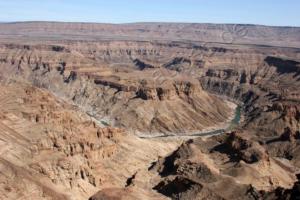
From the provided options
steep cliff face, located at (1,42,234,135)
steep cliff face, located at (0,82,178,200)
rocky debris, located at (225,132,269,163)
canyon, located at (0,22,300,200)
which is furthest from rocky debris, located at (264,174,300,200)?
steep cliff face, located at (1,42,234,135)

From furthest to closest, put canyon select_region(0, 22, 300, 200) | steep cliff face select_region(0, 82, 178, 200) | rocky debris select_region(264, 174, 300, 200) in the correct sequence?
1. canyon select_region(0, 22, 300, 200)
2. steep cliff face select_region(0, 82, 178, 200)
3. rocky debris select_region(264, 174, 300, 200)

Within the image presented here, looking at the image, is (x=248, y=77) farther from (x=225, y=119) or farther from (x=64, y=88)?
(x=64, y=88)

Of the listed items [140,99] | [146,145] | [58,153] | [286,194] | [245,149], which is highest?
[286,194]

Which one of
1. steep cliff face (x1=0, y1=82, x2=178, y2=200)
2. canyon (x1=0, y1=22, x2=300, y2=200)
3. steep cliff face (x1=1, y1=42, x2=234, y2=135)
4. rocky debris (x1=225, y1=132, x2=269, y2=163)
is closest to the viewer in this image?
steep cliff face (x1=0, y1=82, x2=178, y2=200)

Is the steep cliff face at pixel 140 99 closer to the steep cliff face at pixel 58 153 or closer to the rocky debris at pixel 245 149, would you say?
the steep cliff face at pixel 58 153

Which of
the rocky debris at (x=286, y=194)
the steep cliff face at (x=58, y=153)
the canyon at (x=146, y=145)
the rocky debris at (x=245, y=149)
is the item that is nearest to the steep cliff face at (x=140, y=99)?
the canyon at (x=146, y=145)

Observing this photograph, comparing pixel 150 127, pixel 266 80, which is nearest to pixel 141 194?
pixel 150 127

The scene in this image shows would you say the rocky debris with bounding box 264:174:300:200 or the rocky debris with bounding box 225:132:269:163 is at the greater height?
the rocky debris with bounding box 264:174:300:200

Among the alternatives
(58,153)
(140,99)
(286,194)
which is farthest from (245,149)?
(140,99)

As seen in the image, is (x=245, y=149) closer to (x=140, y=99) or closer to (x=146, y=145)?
(x=146, y=145)

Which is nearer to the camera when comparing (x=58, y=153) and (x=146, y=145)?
(x=58, y=153)

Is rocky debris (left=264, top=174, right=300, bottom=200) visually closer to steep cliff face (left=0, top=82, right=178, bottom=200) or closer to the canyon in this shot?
the canyon
